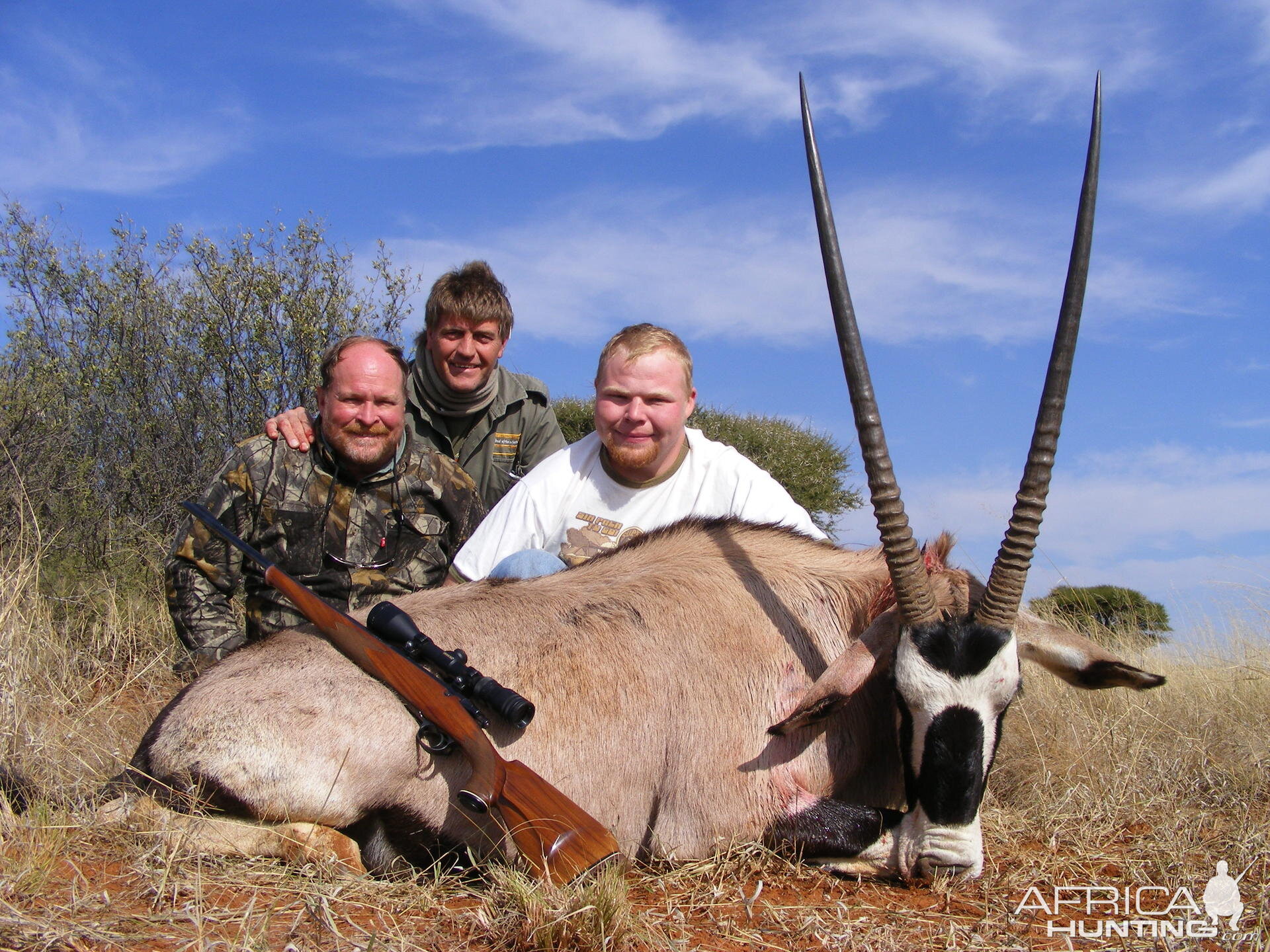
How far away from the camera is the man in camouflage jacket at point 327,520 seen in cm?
525

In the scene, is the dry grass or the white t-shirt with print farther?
the white t-shirt with print

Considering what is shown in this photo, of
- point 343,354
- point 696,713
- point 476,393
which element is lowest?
point 696,713

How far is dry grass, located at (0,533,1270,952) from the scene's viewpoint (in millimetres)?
2869

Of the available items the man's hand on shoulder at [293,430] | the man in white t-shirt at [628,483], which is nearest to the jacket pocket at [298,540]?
the man's hand on shoulder at [293,430]

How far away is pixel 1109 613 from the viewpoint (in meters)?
11.3

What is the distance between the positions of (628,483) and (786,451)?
13587mm

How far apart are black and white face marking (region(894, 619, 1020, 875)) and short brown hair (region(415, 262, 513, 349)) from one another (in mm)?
4015

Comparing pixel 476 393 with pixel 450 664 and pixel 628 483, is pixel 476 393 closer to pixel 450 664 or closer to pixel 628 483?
pixel 628 483

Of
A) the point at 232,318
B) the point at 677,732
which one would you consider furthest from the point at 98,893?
the point at 232,318

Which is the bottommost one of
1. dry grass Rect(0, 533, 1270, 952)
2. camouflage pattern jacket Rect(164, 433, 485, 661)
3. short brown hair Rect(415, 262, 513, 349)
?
dry grass Rect(0, 533, 1270, 952)

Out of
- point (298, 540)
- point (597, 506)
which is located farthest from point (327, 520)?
point (597, 506)

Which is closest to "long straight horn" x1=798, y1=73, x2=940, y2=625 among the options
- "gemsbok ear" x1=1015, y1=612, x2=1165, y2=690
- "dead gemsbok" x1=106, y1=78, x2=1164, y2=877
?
"dead gemsbok" x1=106, y1=78, x2=1164, y2=877

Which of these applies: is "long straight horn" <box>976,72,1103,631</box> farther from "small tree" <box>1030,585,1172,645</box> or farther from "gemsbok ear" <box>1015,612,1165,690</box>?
"small tree" <box>1030,585,1172,645</box>

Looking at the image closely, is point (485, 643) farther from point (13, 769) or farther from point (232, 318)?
point (232, 318)
